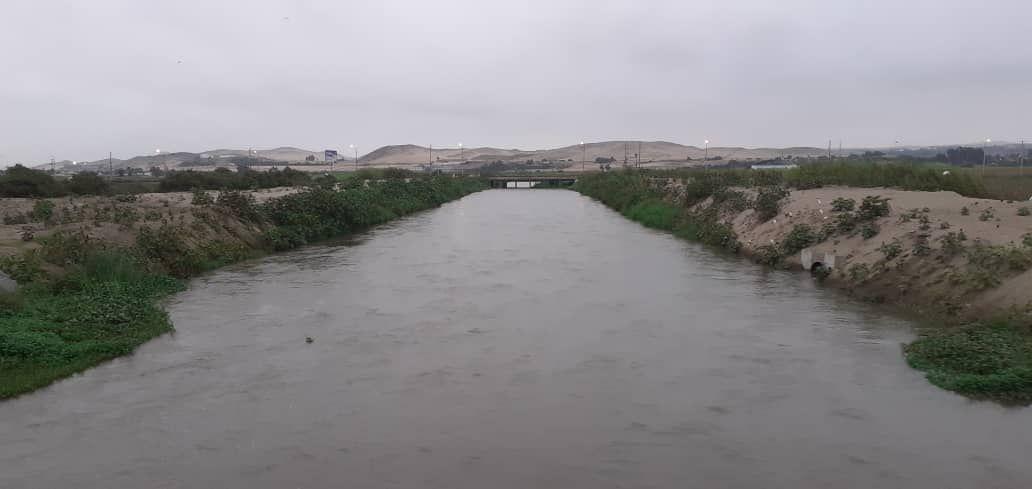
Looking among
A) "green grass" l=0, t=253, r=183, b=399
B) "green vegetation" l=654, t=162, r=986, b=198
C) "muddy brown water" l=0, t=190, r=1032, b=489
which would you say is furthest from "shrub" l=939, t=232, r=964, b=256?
"green grass" l=0, t=253, r=183, b=399

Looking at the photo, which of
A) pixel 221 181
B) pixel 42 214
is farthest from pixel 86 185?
pixel 42 214

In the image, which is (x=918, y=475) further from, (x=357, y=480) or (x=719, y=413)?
(x=357, y=480)

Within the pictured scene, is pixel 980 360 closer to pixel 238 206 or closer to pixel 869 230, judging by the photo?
pixel 869 230

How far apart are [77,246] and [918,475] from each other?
1528 cm

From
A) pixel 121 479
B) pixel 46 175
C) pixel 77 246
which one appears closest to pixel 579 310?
pixel 121 479

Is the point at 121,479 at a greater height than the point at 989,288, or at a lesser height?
lesser

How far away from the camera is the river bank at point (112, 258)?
33.0ft

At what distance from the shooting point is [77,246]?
1496 cm

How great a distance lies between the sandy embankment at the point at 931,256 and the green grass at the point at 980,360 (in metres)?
1.04

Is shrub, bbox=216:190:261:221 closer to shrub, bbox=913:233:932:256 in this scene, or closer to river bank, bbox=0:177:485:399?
river bank, bbox=0:177:485:399

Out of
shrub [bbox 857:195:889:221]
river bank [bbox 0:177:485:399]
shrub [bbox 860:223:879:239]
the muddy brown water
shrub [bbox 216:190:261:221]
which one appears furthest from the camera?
shrub [bbox 216:190:261:221]

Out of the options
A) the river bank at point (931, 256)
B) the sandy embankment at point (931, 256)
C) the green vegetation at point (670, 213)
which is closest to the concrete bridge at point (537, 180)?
the green vegetation at point (670, 213)

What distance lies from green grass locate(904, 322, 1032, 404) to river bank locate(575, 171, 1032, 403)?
0.01 m

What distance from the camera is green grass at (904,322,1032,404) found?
28.6 feet
